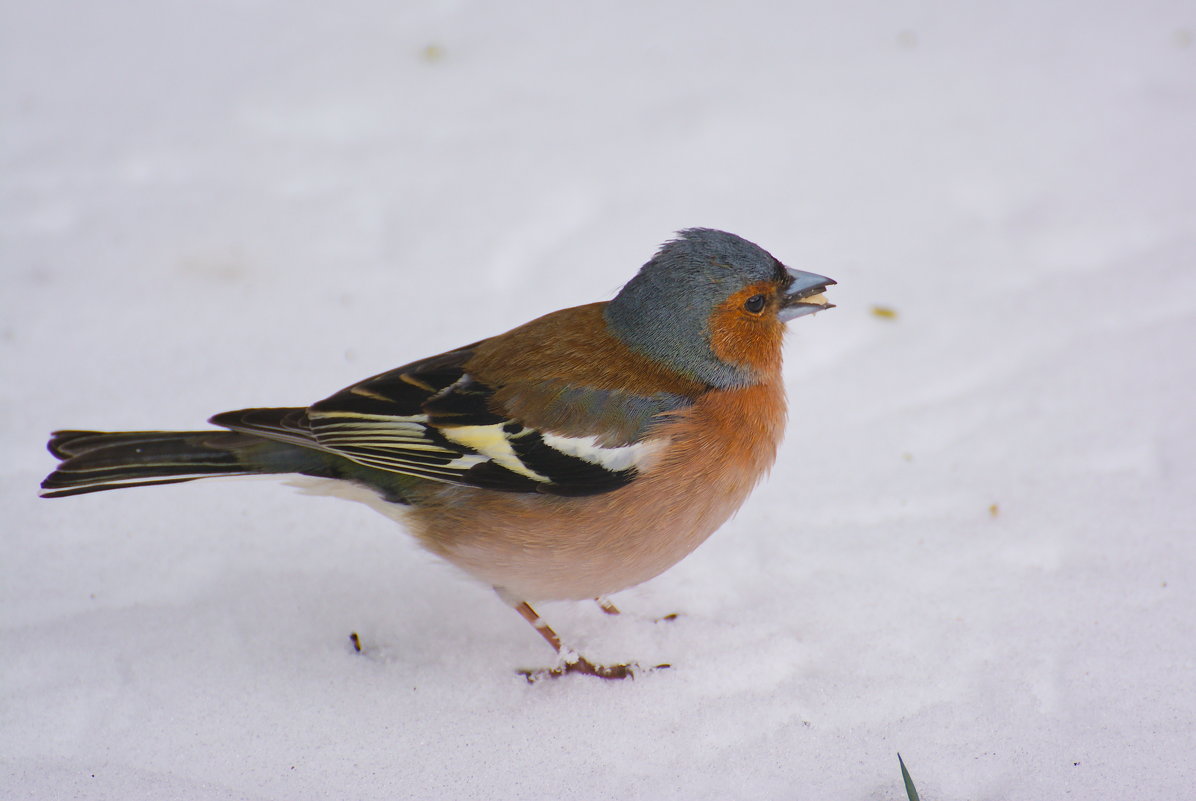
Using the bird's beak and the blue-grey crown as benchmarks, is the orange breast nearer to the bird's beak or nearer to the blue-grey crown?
the blue-grey crown

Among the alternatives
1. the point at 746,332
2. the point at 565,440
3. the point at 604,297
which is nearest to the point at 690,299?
the point at 746,332

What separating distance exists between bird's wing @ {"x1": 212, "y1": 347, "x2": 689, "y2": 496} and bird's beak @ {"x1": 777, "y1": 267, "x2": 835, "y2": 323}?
543 millimetres

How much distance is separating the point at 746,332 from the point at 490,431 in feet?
3.03

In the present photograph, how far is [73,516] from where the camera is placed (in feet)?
14.3

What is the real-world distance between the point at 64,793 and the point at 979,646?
288cm

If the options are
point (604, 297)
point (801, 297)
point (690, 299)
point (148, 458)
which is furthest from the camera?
point (604, 297)

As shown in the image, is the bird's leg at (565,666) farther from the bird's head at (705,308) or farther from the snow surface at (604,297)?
the bird's head at (705,308)

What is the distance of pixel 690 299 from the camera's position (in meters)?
3.79

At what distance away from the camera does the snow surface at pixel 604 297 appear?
3.58 meters

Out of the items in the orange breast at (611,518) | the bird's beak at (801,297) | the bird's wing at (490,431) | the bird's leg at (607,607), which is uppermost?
the bird's beak at (801,297)

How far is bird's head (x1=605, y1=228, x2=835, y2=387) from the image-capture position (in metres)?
3.79

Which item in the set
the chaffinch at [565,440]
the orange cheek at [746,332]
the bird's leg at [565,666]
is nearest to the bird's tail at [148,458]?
the chaffinch at [565,440]

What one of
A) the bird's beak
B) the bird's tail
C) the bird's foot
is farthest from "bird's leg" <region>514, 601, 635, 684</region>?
the bird's beak

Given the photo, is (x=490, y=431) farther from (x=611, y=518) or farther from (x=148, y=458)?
(x=148, y=458)
